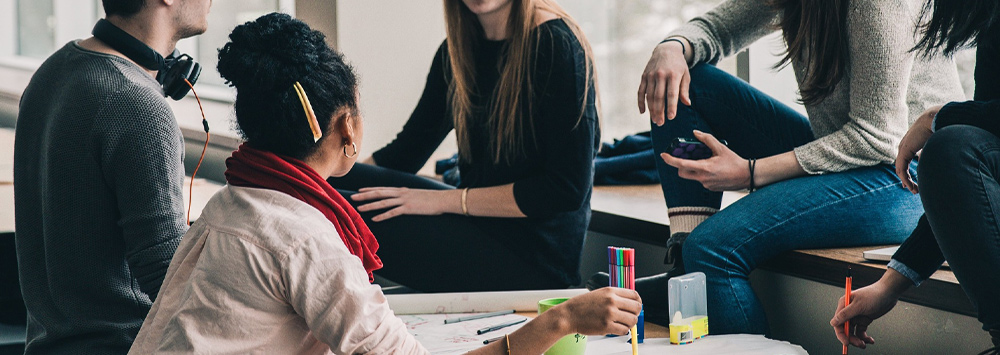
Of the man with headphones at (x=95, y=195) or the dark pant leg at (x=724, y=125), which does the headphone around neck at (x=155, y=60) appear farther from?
the dark pant leg at (x=724, y=125)

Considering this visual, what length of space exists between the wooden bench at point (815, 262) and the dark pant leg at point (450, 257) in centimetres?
25

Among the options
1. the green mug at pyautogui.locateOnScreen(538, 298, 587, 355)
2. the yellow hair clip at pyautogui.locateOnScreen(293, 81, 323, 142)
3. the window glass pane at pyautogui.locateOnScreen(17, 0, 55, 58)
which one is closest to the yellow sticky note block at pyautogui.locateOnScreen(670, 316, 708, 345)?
the green mug at pyautogui.locateOnScreen(538, 298, 587, 355)

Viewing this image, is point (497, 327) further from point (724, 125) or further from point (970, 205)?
point (970, 205)

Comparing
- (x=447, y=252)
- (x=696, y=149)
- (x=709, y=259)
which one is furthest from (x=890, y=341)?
(x=447, y=252)

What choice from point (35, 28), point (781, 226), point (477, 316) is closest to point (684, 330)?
point (781, 226)

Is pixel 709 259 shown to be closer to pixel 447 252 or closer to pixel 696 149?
pixel 696 149

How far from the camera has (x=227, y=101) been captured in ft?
12.2

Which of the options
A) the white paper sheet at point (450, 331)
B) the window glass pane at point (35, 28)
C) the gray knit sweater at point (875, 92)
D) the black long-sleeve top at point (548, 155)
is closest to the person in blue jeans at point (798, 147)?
the gray knit sweater at point (875, 92)

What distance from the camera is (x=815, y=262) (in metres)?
1.46

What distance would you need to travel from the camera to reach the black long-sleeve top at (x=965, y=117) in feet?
3.71

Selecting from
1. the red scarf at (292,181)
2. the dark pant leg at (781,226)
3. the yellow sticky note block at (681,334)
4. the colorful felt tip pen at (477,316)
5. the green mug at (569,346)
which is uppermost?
the red scarf at (292,181)

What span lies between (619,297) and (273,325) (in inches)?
14.3

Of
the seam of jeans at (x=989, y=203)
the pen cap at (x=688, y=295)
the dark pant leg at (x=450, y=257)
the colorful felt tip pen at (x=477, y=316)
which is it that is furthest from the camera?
the dark pant leg at (x=450, y=257)

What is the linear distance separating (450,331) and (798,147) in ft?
2.14
